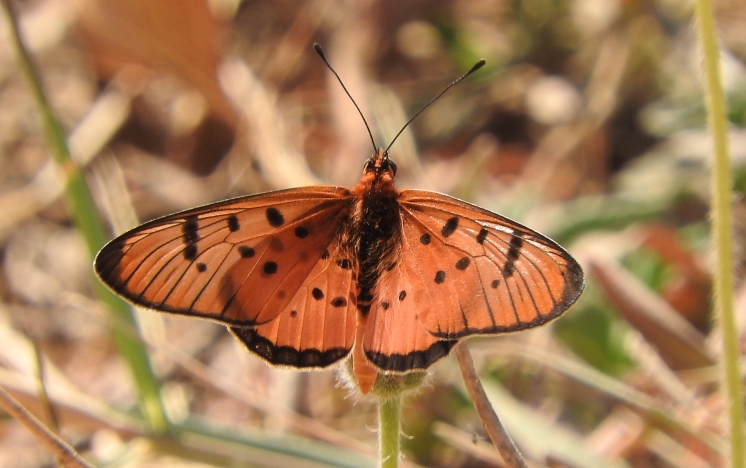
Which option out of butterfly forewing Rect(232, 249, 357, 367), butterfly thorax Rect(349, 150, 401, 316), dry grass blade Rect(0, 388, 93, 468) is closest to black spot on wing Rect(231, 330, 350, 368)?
butterfly forewing Rect(232, 249, 357, 367)

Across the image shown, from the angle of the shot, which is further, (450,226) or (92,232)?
(92,232)

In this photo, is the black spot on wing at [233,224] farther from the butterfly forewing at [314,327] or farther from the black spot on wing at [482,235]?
the black spot on wing at [482,235]

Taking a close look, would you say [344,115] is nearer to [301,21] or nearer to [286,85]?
[286,85]

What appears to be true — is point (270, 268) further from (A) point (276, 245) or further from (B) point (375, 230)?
(B) point (375, 230)

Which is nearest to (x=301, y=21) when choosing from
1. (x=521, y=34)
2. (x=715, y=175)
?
(x=521, y=34)

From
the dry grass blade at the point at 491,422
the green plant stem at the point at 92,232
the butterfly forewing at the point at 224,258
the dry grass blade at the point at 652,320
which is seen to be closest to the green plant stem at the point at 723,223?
the dry grass blade at the point at 491,422

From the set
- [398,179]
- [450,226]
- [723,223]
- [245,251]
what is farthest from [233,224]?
[398,179]
